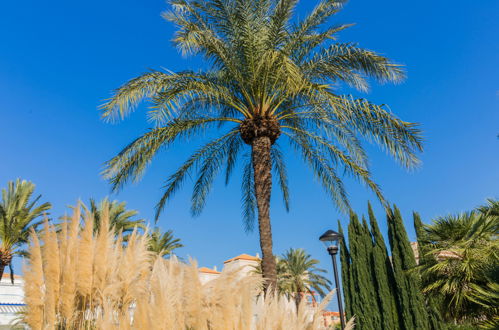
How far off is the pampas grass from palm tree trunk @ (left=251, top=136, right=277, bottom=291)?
5.20m

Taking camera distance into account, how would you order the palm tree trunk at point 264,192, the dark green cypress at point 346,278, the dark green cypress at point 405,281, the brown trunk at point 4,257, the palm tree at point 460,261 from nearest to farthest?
the palm tree at point 460,261 < the palm tree trunk at point 264,192 < the dark green cypress at point 405,281 < the brown trunk at point 4,257 < the dark green cypress at point 346,278

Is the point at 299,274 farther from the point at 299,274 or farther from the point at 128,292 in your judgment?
the point at 128,292

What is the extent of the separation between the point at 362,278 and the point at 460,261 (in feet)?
33.3

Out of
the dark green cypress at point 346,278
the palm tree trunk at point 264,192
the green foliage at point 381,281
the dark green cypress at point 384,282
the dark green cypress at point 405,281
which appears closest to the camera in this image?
the palm tree trunk at point 264,192

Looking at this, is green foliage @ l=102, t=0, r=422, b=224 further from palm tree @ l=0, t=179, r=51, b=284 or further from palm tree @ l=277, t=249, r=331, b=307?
palm tree @ l=277, t=249, r=331, b=307

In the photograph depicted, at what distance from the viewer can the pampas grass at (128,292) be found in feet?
5.56

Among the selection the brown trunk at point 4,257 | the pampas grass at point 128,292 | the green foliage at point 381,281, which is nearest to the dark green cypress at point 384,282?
the green foliage at point 381,281

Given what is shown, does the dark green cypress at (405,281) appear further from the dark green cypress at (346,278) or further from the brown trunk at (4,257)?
the brown trunk at (4,257)

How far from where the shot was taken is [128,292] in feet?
7.88

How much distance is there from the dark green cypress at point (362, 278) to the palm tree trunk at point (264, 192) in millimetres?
10963

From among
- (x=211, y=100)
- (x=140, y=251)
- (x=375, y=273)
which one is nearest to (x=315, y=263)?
(x=375, y=273)

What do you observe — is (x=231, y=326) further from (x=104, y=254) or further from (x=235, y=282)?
(x=104, y=254)

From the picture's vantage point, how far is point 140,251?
2.51 metres

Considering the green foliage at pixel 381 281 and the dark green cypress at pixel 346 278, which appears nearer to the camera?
the green foliage at pixel 381 281
